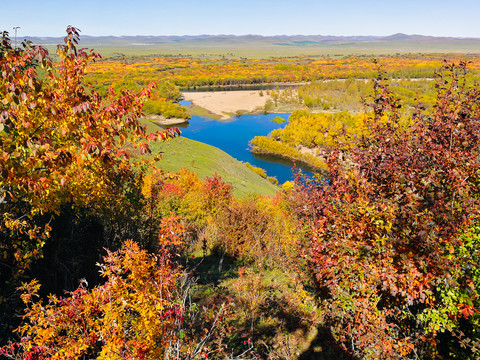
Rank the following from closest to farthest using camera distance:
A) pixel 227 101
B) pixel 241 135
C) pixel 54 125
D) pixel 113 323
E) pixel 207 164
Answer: pixel 113 323
pixel 54 125
pixel 207 164
pixel 241 135
pixel 227 101

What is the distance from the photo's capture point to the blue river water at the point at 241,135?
211 feet

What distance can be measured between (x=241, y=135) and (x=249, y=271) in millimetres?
71271

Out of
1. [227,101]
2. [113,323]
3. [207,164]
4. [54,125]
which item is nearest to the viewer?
[113,323]

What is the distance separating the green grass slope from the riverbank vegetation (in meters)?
25.8

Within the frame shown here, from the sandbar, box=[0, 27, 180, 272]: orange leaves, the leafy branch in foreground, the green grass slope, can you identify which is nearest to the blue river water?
the sandbar

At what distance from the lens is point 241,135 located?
8106 cm

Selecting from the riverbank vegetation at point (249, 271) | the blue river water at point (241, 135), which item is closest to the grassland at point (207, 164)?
the blue river water at point (241, 135)

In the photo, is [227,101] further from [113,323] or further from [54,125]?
[113,323]

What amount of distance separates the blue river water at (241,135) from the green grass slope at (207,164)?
12.2m

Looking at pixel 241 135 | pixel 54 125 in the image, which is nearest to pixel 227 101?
pixel 241 135

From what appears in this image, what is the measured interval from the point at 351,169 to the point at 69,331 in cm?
677

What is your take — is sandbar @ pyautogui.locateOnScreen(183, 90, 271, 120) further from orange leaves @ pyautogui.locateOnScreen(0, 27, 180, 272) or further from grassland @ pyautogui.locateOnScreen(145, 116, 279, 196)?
orange leaves @ pyautogui.locateOnScreen(0, 27, 180, 272)

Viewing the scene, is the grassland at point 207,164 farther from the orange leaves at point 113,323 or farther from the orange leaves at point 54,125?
the orange leaves at point 113,323

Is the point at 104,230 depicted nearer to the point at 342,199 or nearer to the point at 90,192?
the point at 90,192
